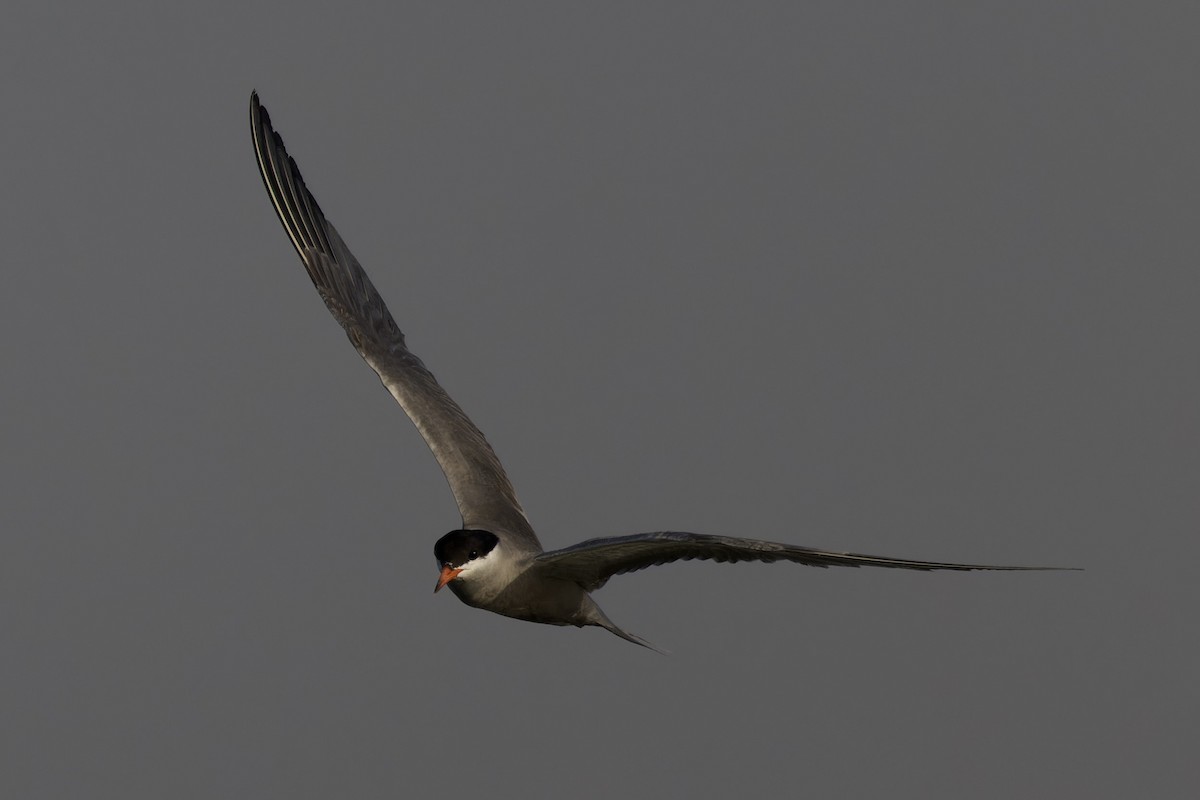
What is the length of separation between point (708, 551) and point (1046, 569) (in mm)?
2226

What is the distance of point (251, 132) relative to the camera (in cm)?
1369

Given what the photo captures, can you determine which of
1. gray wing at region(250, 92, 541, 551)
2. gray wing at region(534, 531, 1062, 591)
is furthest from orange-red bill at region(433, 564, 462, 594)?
gray wing at region(250, 92, 541, 551)

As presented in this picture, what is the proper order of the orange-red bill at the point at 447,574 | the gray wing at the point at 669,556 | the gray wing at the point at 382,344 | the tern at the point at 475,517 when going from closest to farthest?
the gray wing at the point at 669,556
the tern at the point at 475,517
the orange-red bill at the point at 447,574
the gray wing at the point at 382,344

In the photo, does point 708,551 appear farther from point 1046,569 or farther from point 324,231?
point 324,231

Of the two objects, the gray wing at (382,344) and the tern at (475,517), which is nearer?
the tern at (475,517)

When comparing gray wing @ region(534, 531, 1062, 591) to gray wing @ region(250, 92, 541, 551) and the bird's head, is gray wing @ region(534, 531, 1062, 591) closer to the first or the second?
the bird's head

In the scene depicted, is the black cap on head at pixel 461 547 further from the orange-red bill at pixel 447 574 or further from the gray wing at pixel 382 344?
the gray wing at pixel 382 344

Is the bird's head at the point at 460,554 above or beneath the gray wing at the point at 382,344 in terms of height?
beneath

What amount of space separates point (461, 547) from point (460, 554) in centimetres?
5

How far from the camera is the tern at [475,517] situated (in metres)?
9.73

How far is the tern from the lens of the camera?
9734 millimetres

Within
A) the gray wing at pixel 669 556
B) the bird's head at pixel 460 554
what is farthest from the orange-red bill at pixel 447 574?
the gray wing at pixel 669 556

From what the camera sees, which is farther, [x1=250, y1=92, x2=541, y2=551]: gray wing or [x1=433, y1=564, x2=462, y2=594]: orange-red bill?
[x1=250, y1=92, x2=541, y2=551]: gray wing

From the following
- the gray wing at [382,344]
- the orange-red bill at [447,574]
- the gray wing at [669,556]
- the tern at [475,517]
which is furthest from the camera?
the gray wing at [382,344]
